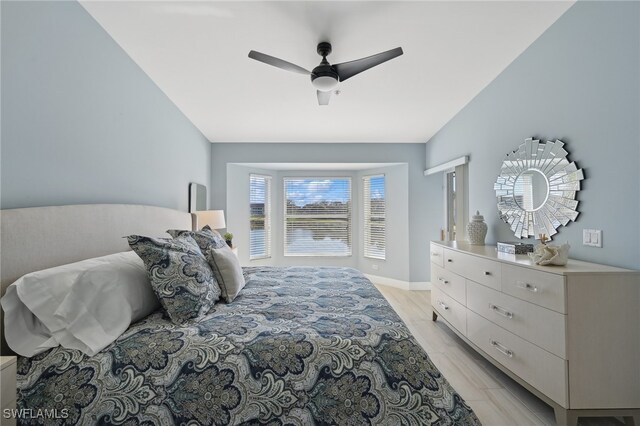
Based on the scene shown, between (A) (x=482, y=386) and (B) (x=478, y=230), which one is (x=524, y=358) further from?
(B) (x=478, y=230)

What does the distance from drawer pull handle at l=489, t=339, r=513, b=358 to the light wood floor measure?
0.89 feet

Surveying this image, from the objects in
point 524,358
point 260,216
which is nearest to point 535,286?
point 524,358

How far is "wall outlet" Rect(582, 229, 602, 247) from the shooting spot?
1.84m

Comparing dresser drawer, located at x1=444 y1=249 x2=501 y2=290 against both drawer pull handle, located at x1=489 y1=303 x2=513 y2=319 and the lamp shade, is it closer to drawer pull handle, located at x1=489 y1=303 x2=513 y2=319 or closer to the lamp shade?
drawer pull handle, located at x1=489 y1=303 x2=513 y2=319

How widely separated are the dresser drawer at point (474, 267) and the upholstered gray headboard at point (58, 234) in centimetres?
276

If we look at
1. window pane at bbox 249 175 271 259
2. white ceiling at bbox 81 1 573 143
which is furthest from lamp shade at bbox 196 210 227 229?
window pane at bbox 249 175 271 259

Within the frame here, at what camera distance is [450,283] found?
294 cm

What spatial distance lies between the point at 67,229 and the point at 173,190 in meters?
Answer: 1.74

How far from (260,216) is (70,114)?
13.1 feet

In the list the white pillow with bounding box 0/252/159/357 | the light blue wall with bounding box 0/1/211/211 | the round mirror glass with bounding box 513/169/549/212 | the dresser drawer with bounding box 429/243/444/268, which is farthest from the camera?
the dresser drawer with bounding box 429/243/444/268

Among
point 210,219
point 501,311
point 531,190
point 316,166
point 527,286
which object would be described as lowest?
point 501,311

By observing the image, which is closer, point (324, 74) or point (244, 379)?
point (244, 379)

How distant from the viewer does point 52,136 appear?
63.9 inches

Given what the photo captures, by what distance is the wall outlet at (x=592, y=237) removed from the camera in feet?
6.05
